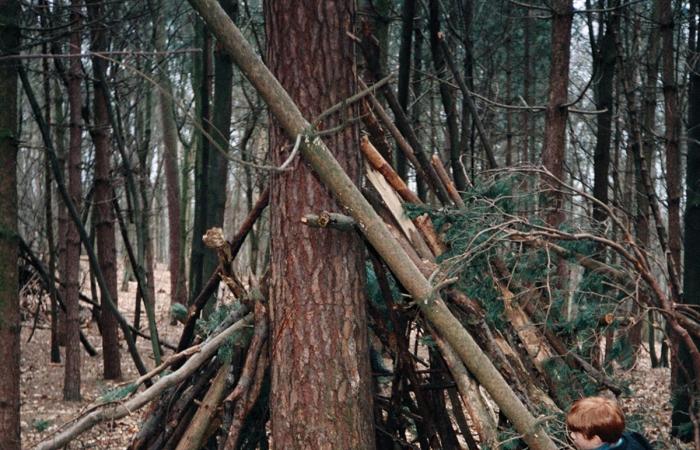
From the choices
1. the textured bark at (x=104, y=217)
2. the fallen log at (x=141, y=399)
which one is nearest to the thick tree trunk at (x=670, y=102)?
the fallen log at (x=141, y=399)

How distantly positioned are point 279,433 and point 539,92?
12734mm

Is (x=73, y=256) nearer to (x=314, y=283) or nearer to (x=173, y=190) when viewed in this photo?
(x=314, y=283)

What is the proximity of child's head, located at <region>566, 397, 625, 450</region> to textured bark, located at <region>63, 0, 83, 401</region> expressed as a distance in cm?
619

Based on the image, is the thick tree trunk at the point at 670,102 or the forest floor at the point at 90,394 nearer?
the forest floor at the point at 90,394

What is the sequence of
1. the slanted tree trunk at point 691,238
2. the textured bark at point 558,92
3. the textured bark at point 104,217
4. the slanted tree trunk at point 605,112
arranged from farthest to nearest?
1. the textured bark at point 104,217
2. the slanted tree trunk at point 605,112
3. the slanted tree trunk at point 691,238
4. the textured bark at point 558,92

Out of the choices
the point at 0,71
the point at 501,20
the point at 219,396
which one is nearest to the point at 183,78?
the point at 501,20

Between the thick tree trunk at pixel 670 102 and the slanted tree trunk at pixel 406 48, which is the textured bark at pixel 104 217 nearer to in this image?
the slanted tree trunk at pixel 406 48

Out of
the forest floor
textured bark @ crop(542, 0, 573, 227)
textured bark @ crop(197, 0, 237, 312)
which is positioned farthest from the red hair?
textured bark @ crop(197, 0, 237, 312)

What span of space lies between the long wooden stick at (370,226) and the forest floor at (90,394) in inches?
35.3

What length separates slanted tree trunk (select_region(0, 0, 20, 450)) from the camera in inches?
176

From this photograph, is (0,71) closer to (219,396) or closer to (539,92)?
(219,396)

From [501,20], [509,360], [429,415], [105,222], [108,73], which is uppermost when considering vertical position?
[501,20]

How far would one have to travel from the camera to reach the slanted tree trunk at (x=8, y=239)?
4.46 m

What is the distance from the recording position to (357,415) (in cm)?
376
